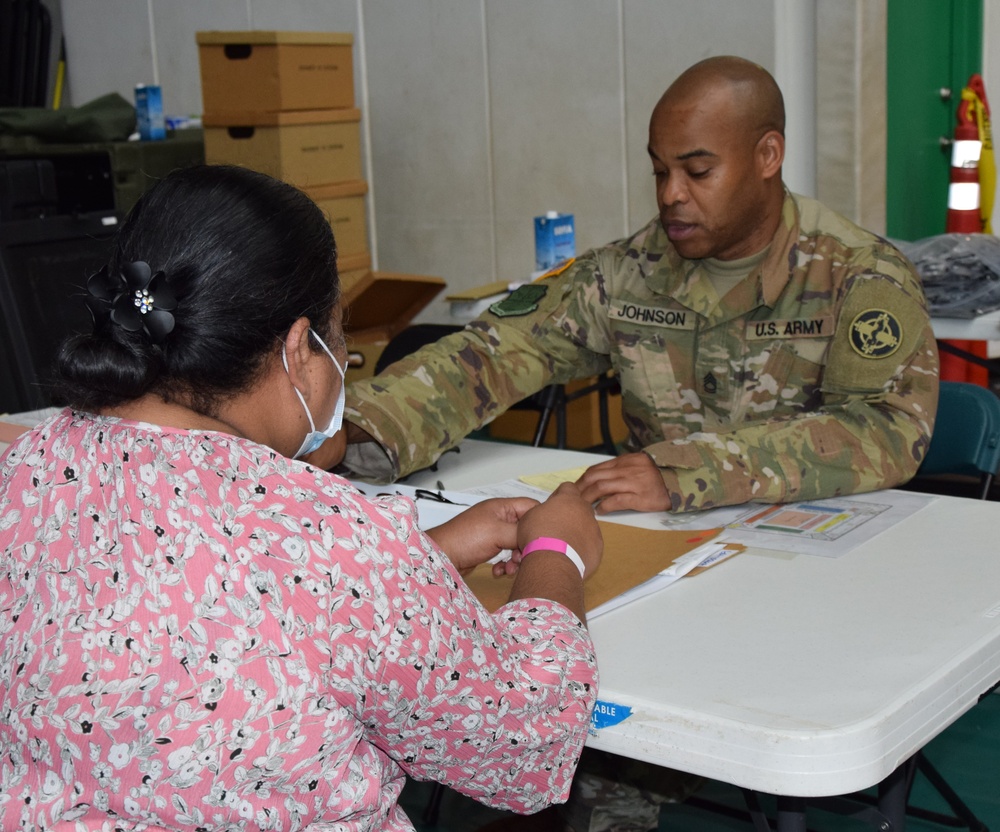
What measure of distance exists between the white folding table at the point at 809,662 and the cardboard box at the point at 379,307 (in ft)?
6.76

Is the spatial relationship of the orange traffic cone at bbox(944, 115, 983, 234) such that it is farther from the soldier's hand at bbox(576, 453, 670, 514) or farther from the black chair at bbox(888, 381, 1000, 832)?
the soldier's hand at bbox(576, 453, 670, 514)

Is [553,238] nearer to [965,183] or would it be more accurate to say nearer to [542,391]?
[542,391]

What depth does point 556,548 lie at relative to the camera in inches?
52.2

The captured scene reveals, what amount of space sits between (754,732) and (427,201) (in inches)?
182

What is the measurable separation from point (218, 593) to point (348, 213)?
4309 mm

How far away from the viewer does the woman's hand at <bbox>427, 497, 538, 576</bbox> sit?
150 cm

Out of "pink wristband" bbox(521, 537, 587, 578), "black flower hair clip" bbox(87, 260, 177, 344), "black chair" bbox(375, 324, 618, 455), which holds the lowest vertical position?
"black chair" bbox(375, 324, 618, 455)

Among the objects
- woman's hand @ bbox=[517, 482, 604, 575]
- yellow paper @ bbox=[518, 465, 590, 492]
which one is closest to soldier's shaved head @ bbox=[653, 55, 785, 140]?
yellow paper @ bbox=[518, 465, 590, 492]

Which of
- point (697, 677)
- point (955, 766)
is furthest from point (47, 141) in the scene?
point (697, 677)

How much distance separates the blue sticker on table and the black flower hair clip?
0.55 metres

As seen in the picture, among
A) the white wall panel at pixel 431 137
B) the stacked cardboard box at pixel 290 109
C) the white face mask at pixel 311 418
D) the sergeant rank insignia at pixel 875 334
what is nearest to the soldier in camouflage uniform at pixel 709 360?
the sergeant rank insignia at pixel 875 334

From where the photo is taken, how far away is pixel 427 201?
5.47 meters

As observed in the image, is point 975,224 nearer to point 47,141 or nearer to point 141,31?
point 47,141

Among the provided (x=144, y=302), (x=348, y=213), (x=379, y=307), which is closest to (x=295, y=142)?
(x=348, y=213)
